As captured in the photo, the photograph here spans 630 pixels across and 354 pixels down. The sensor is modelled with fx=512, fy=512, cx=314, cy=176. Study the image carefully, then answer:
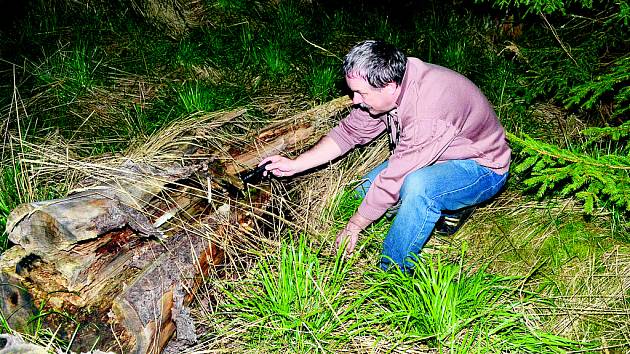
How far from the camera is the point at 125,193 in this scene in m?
2.27

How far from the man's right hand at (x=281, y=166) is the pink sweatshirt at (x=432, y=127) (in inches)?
20.4

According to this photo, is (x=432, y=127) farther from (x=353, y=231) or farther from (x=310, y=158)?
(x=310, y=158)

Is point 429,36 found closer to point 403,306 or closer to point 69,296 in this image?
point 403,306

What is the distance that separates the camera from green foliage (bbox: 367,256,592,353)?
7.13 feet

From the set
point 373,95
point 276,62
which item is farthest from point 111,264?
point 276,62

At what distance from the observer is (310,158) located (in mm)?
2965

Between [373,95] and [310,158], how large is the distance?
64 cm

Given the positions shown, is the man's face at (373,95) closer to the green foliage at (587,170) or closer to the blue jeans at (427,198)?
the blue jeans at (427,198)

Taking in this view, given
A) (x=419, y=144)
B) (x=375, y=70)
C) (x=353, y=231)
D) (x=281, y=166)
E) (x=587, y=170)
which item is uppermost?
(x=375, y=70)

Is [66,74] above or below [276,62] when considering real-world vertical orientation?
below

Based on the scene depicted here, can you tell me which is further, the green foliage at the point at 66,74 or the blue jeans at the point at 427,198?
the green foliage at the point at 66,74

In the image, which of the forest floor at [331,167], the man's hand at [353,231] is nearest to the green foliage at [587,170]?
the forest floor at [331,167]

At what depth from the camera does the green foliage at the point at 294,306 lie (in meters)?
2.21

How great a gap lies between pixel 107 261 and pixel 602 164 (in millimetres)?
1974
